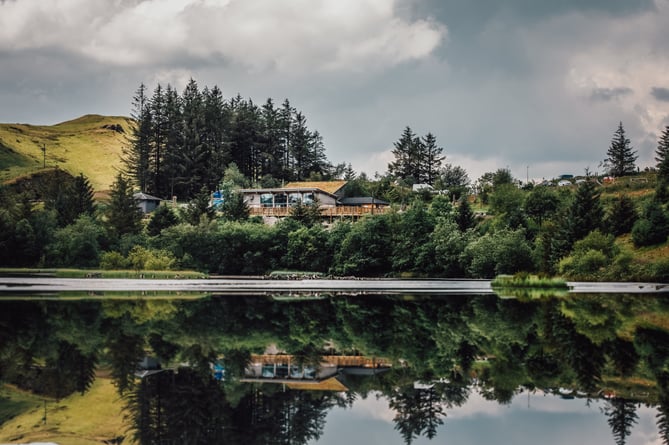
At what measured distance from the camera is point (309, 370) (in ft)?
44.8

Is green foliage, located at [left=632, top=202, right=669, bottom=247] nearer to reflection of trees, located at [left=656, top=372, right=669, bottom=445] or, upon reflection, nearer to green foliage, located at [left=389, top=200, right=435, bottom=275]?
green foliage, located at [left=389, top=200, right=435, bottom=275]

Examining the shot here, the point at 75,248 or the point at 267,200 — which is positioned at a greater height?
the point at 267,200

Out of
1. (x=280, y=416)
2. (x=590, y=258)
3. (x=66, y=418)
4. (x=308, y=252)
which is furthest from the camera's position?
(x=308, y=252)

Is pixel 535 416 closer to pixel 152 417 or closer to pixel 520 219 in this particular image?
pixel 152 417

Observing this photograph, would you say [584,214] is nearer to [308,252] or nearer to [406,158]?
[308,252]

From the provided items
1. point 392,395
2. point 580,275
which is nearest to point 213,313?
point 392,395

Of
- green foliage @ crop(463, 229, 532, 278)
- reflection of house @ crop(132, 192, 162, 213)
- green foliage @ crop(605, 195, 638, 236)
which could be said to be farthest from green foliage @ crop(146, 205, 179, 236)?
green foliage @ crop(605, 195, 638, 236)

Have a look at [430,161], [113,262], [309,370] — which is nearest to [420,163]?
[430,161]

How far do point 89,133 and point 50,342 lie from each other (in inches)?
6298

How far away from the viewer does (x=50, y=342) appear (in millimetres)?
17344

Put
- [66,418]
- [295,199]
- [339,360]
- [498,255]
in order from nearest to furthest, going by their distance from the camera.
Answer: [66,418] → [339,360] → [498,255] → [295,199]

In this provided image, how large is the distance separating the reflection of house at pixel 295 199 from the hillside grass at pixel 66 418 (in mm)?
60412

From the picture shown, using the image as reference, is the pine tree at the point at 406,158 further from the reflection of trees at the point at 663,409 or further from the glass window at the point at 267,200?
the reflection of trees at the point at 663,409

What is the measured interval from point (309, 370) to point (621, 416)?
232 inches
